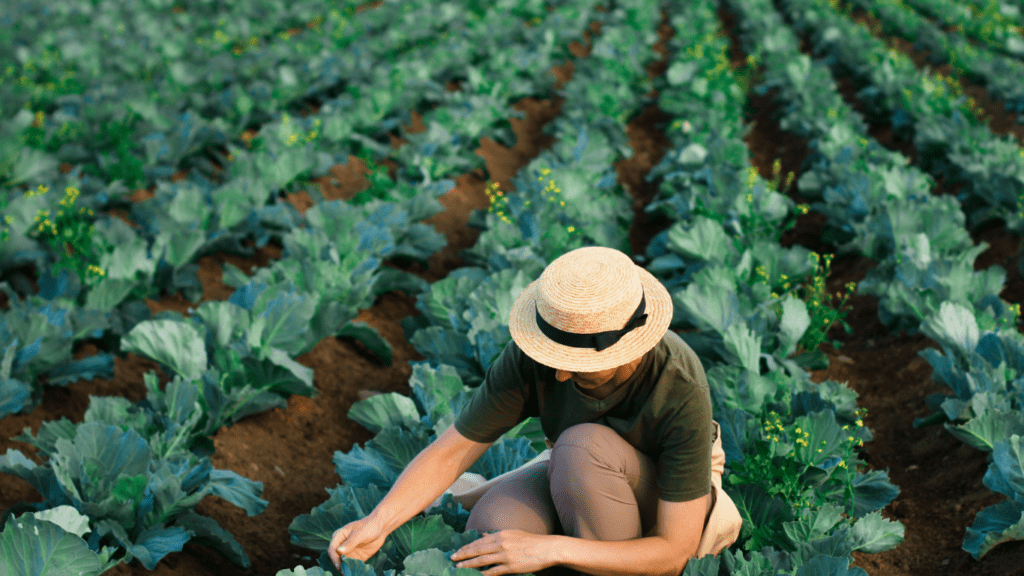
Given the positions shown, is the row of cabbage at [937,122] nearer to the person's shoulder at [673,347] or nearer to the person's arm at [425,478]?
the person's shoulder at [673,347]

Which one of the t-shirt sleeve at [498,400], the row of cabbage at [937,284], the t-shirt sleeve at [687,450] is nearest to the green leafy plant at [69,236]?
the t-shirt sleeve at [498,400]

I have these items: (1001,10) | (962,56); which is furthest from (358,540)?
(1001,10)

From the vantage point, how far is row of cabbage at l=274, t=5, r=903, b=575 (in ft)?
6.56

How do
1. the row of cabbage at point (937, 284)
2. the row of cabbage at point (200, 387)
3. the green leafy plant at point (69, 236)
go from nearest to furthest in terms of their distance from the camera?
the row of cabbage at point (200, 387), the row of cabbage at point (937, 284), the green leafy plant at point (69, 236)

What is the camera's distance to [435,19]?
975 centimetres

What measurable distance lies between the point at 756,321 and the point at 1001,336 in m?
0.84

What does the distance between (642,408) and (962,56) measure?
27.6ft

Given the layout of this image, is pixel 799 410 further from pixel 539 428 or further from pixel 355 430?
pixel 355 430

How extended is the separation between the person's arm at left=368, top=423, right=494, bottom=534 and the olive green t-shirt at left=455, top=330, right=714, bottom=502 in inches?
1.5

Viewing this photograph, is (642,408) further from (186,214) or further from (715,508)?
(186,214)

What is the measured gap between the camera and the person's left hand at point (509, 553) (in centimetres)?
172

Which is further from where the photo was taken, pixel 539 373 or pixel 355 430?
pixel 355 430

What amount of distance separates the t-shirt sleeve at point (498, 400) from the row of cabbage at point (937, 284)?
1.42 metres

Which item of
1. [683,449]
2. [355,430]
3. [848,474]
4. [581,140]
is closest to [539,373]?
[683,449]
